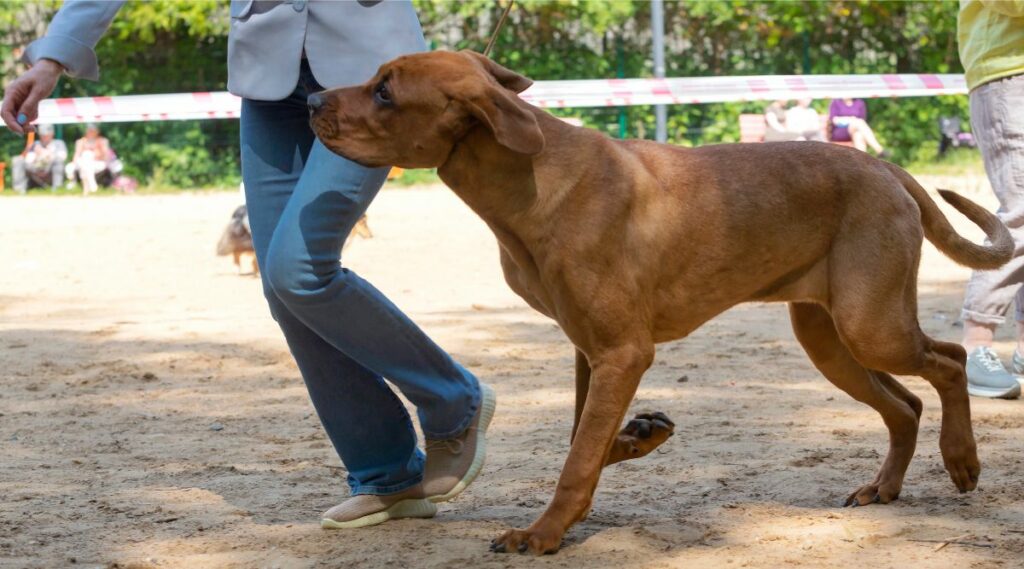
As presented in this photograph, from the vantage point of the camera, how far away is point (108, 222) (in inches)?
666

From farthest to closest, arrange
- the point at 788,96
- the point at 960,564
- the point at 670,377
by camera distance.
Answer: the point at 788,96
the point at 670,377
the point at 960,564

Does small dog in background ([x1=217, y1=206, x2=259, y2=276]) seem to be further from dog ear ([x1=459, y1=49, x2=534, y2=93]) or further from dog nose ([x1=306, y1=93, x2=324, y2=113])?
dog nose ([x1=306, y1=93, x2=324, y2=113])

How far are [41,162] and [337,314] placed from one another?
17857 millimetres

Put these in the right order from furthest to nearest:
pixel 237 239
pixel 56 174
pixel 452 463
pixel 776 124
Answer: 1. pixel 56 174
2. pixel 776 124
3. pixel 237 239
4. pixel 452 463

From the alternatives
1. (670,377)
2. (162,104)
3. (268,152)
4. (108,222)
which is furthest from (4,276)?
(268,152)

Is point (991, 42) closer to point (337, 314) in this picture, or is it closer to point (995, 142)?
point (995, 142)

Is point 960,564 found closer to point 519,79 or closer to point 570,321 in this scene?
point 570,321

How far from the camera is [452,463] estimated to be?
4574mm

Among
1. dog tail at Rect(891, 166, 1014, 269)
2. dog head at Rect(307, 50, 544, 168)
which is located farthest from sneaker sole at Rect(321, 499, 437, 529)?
dog tail at Rect(891, 166, 1014, 269)

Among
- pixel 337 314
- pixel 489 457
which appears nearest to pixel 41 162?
pixel 489 457

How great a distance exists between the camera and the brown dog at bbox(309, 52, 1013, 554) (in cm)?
399

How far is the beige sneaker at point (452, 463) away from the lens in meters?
4.55

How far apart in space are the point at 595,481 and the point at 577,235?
2.38 feet

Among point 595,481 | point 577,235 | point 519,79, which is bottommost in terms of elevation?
point 595,481
